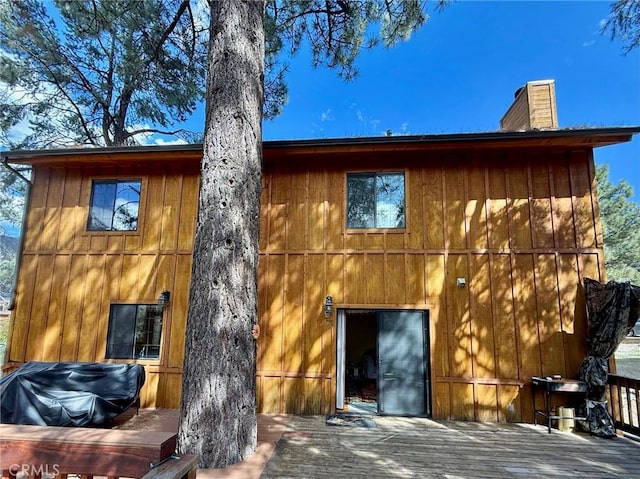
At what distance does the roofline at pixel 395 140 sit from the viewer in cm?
548

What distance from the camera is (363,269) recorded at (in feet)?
20.2

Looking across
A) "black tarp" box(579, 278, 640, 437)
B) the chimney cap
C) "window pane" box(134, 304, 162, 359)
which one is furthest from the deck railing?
"window pane" box(134, 304, 162, 359)

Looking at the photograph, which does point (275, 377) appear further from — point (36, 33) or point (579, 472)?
point (36, 33)

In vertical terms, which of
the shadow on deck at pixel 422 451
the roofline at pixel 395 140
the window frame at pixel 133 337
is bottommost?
the shadow on deck at pixel 422 451

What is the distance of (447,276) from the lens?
5992mm

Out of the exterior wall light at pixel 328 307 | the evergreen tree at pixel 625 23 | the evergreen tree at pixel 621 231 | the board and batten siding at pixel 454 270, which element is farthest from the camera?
the evergreen tree at pixel 621 231

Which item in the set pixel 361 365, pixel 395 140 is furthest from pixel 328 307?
pixel 361 365

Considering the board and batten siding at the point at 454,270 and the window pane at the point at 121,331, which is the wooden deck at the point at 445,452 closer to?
the board and batten siding at the point at 454,270

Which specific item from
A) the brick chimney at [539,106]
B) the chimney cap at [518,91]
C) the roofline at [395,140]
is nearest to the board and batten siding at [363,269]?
the roofline at [395,140]

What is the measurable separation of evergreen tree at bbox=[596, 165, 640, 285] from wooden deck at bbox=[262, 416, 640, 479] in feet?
55.3

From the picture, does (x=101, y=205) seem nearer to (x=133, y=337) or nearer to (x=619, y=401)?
(x=133, y=337)

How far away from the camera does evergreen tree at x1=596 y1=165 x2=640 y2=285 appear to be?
17.7m

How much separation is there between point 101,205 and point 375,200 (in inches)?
223

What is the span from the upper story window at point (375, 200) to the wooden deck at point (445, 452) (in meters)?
3.44
